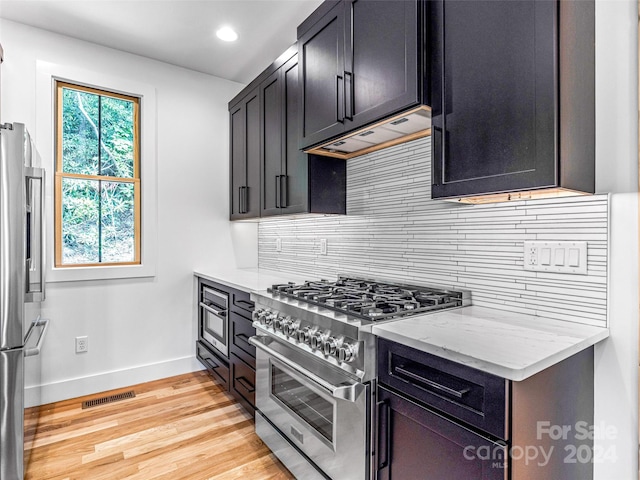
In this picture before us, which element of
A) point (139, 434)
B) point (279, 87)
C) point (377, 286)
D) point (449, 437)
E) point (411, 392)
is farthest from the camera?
point (279, 87)

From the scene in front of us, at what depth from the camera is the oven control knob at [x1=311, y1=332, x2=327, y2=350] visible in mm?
1514

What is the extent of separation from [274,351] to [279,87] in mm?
1754

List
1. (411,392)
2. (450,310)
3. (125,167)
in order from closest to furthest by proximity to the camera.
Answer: (411,392), (450,310), (125,167)

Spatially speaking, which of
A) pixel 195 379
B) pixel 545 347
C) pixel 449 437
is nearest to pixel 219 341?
pixel 195 379

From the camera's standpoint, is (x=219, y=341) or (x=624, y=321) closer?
(x=624, y=321)

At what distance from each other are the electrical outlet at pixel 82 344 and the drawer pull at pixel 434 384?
8.50 ft

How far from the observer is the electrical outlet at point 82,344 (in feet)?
8.93

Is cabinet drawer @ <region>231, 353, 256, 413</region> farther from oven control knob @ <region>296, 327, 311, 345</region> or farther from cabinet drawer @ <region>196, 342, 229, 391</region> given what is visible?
oven control knob @ <region>296, 327, 311, 345</region>

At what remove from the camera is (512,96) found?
117 cm

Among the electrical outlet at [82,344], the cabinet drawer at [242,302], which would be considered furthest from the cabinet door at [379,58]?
the electrical outlet at [82,344]

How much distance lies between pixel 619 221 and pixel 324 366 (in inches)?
47.4

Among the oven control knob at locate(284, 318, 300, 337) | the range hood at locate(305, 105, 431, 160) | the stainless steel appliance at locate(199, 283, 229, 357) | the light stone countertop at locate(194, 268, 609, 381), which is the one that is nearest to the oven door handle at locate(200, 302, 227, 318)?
the stainless steel appliance at locate(199, 283, 229, 357)

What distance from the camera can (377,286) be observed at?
2039mm

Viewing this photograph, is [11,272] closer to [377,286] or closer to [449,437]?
[377,286]
